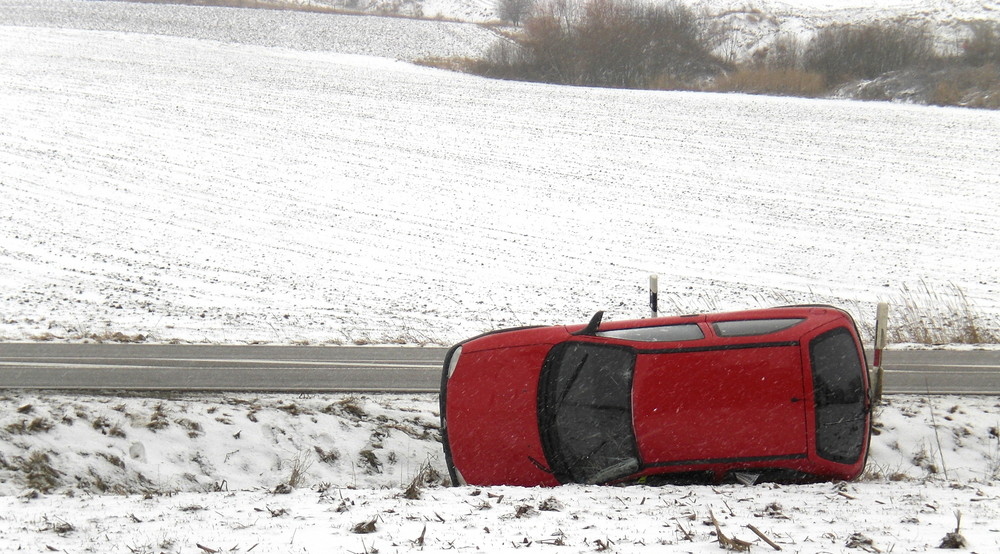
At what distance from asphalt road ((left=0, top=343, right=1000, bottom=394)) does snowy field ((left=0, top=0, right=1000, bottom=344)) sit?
1.11m

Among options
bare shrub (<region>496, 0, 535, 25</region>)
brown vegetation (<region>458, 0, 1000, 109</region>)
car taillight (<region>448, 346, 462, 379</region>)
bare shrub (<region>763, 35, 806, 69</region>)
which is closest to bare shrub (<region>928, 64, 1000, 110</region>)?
brown vegetation (<region>458, 0, 1000, 109</region>)

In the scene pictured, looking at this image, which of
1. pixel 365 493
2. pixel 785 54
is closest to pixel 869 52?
pixel 785 54

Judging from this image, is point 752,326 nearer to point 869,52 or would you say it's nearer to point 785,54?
point 869,52

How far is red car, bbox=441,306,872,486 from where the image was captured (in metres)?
6.12

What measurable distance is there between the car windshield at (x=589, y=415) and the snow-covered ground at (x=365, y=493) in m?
0.33

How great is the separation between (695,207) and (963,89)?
78.5 ft

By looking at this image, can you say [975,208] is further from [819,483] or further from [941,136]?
[819,483]

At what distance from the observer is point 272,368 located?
10438mm

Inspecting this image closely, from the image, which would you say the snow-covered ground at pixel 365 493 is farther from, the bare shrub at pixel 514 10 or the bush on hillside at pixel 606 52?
the bare shrub at pixel 514 10

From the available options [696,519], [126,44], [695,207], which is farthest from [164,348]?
[126,44]

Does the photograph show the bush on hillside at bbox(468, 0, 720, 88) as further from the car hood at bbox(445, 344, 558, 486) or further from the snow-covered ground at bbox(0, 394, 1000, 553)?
the car hood at bbox(445, 344, 558, 486)

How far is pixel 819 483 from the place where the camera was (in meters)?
6.23

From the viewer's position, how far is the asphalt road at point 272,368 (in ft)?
31.2

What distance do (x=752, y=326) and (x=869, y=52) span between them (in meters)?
46.1
